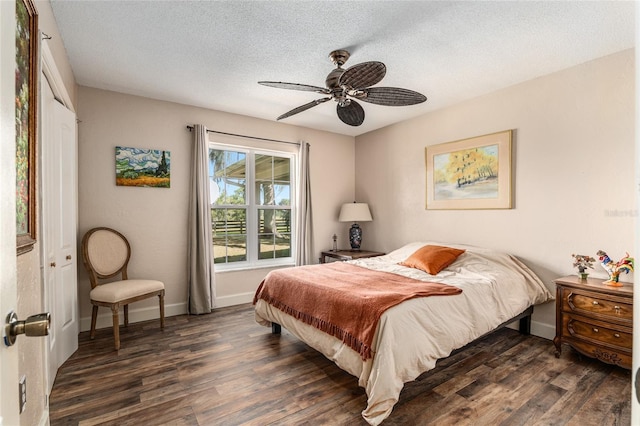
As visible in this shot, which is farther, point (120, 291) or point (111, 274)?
point (111, 274)

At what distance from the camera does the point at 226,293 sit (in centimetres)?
433

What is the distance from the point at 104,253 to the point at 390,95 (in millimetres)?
3257

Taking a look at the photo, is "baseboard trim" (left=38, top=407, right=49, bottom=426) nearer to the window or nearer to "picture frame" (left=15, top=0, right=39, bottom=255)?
"picture frame" (left=15, top=0, right=39, bottom=255)

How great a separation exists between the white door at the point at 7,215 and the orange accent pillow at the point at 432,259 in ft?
10.1

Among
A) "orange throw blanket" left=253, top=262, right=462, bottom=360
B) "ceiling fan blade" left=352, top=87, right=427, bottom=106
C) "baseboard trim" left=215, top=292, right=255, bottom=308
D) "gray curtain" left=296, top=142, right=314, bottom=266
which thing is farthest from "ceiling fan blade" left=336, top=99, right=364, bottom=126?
"baseboard trim" left=215, top=292, right=255, bottom=308

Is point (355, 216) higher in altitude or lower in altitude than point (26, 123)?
lower

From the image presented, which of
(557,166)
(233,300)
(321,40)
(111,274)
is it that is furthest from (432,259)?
(111,274)

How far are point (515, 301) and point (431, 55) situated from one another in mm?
2321

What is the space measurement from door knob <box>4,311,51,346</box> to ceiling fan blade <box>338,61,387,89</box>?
199cm

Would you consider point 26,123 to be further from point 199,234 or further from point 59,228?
point 199,234


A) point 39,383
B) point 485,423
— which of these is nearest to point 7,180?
point 39,383

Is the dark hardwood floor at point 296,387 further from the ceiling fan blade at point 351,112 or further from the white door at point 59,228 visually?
the ceiling fan blade at point 351,112

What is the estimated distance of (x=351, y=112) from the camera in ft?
9.36

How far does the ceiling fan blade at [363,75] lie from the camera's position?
208cm
